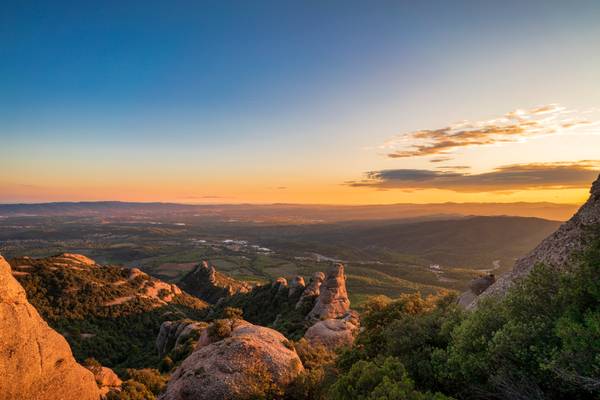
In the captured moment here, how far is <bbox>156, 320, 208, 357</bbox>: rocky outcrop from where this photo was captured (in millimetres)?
52562

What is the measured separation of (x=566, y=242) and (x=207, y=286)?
→ 460ft

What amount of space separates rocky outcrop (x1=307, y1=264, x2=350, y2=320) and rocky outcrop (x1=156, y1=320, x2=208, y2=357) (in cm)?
2470

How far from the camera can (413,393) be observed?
13.1m

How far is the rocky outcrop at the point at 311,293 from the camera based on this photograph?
248ft

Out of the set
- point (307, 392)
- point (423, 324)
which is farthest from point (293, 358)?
point (423, 324)

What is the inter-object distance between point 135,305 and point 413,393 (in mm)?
94939

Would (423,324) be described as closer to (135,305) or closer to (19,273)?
(135,305)

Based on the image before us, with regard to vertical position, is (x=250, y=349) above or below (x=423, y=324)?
below

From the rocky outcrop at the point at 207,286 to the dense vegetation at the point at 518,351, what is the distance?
120918 mm

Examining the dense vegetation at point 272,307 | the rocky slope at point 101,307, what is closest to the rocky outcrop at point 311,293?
the dense vegetation at point 272,307

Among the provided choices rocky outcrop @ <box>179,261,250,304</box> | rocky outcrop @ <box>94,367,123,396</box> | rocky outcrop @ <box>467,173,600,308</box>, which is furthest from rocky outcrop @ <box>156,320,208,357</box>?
rocky outcrop @ <box>179,261,250,304</box>

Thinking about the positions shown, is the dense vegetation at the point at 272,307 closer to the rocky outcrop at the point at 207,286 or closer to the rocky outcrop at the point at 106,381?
the rocky outcrop at the point at 106,381

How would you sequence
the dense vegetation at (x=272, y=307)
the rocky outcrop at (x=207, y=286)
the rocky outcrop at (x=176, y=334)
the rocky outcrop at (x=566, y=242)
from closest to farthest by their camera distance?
1. the rocky outcrop at (x=566, y=242)
2. the rocky outcrop at (x=176, y=334)
3. the dense vegetation at (x=272, y=307)
4. the rocky outcrop at (x=207, y=286)

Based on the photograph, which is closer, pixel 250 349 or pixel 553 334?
pixel 553 334
